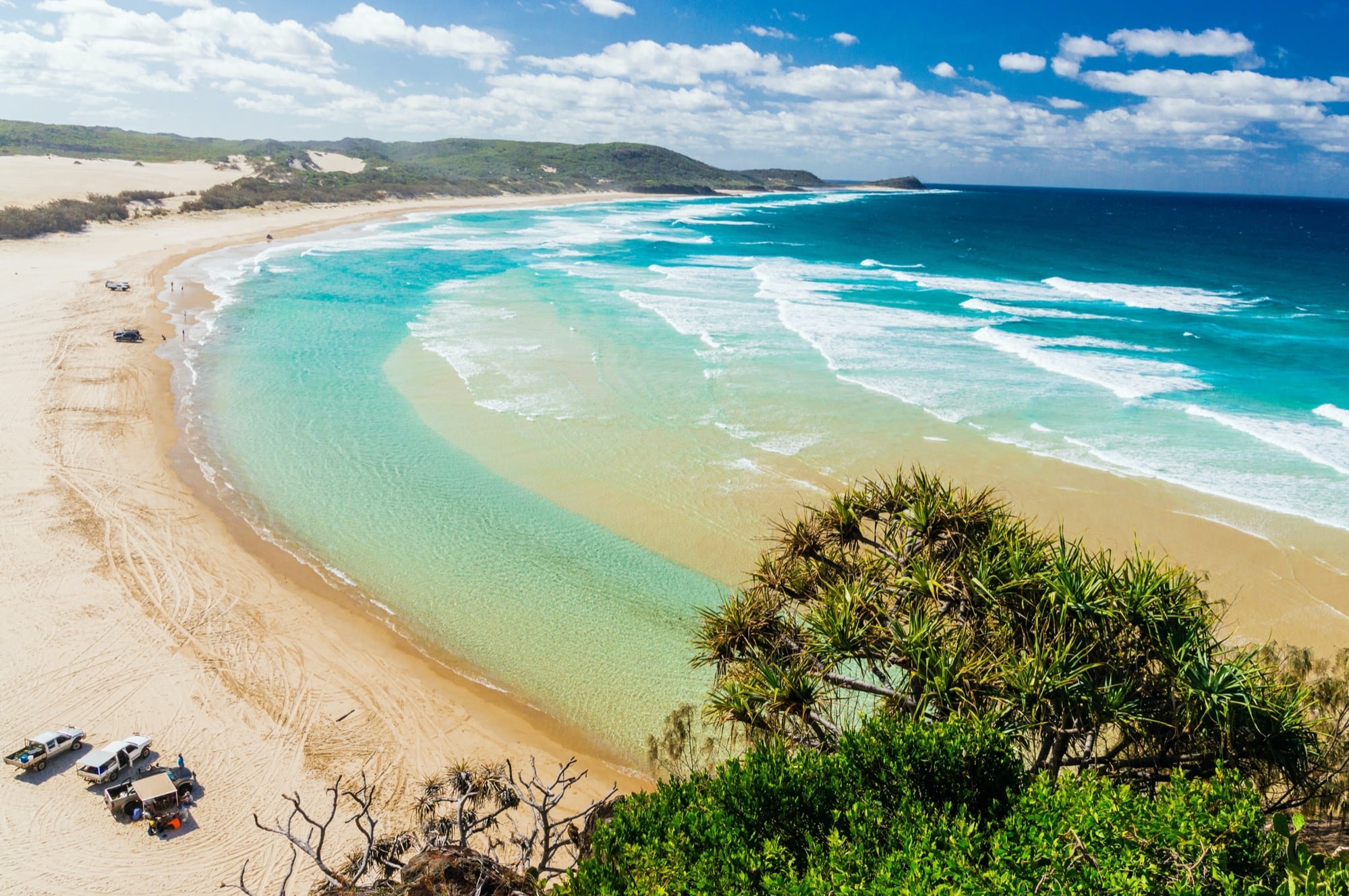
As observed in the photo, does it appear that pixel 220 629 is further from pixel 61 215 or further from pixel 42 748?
pixel 61 215

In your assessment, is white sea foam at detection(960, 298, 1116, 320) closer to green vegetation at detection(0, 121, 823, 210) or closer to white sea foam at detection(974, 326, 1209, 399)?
white sea foam at detection(974, 326, 1209, 399)

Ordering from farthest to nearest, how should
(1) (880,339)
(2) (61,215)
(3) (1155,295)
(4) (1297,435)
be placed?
(2) (61,215) → (3) (1155,295) → (1) (880,339) → (4) (1297,435)

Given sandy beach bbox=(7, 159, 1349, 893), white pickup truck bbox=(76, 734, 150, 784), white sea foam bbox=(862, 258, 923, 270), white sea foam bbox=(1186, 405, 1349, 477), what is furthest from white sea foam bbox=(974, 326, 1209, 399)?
white pickup truck bbox=(76, 734, 150, 784)

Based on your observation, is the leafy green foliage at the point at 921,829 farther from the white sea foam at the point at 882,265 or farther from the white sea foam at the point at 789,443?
the white sea foam at the point at 882,265

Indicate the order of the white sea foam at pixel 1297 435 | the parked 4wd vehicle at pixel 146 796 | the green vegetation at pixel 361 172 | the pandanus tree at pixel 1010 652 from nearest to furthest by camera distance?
the pandanus tree at pixel 1010 652 < the parked 4wd vehicle at pixel 146 796 < the white sea foam at pixel 1297 435 < the green vegetation at pixel 361 172

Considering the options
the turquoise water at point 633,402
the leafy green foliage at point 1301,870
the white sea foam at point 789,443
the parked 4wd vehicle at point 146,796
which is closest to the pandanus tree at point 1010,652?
the leafy green foliage at point 1301,870

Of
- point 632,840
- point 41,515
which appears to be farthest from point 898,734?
point 41,515

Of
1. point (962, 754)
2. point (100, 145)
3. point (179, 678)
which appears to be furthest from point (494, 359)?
point (100, 145)
